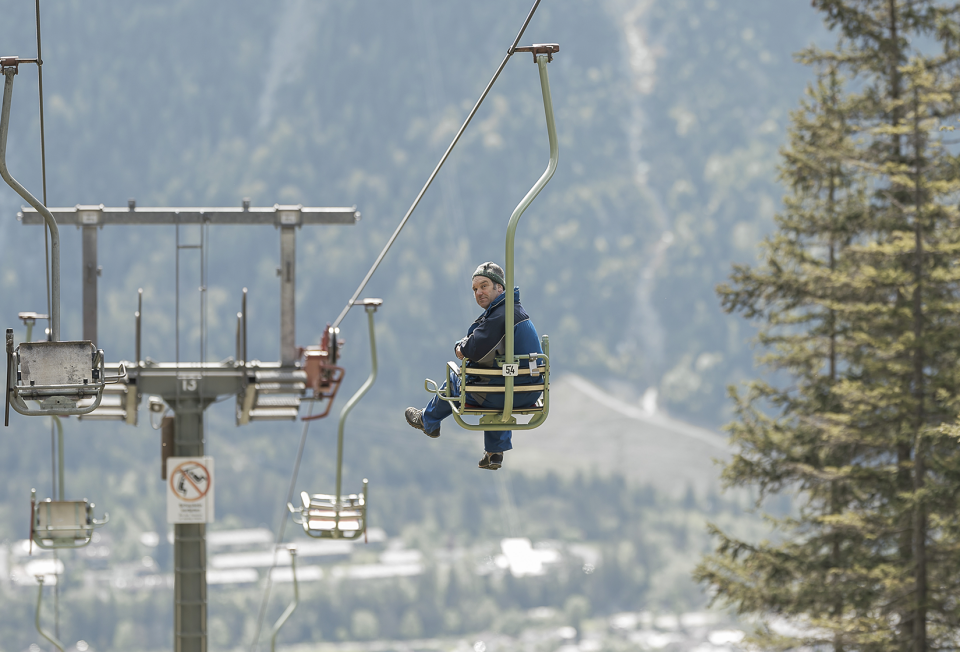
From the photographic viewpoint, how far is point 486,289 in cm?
642

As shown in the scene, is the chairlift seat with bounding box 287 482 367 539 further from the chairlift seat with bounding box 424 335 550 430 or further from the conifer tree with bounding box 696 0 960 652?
the chairlift seat with bounding box 424 335 550 430

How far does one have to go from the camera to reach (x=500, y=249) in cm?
18762

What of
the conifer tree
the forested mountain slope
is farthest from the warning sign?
the forested mountain slope

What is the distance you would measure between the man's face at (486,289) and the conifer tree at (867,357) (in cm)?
683

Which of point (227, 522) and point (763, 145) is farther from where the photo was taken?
point (763, 145)

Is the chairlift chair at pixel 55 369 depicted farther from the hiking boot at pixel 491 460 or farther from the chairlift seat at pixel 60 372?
the hiking boot at pixel 491 460

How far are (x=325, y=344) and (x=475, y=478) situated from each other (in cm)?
13217

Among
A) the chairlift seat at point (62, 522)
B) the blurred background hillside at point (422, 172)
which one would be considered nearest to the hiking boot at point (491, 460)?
the chairlift seat at point (62, 522)

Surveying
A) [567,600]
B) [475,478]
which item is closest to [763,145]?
[475,478]

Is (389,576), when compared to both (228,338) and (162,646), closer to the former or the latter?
(162,646)

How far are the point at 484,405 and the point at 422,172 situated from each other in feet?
595

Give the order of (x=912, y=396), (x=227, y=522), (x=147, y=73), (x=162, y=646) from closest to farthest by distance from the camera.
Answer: (x=912, y=396) → (x=162, y=646) → (x=227, y=522) → (x=147, y=73)

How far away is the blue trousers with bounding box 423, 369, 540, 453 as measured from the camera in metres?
6.06

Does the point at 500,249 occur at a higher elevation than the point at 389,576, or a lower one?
higher
